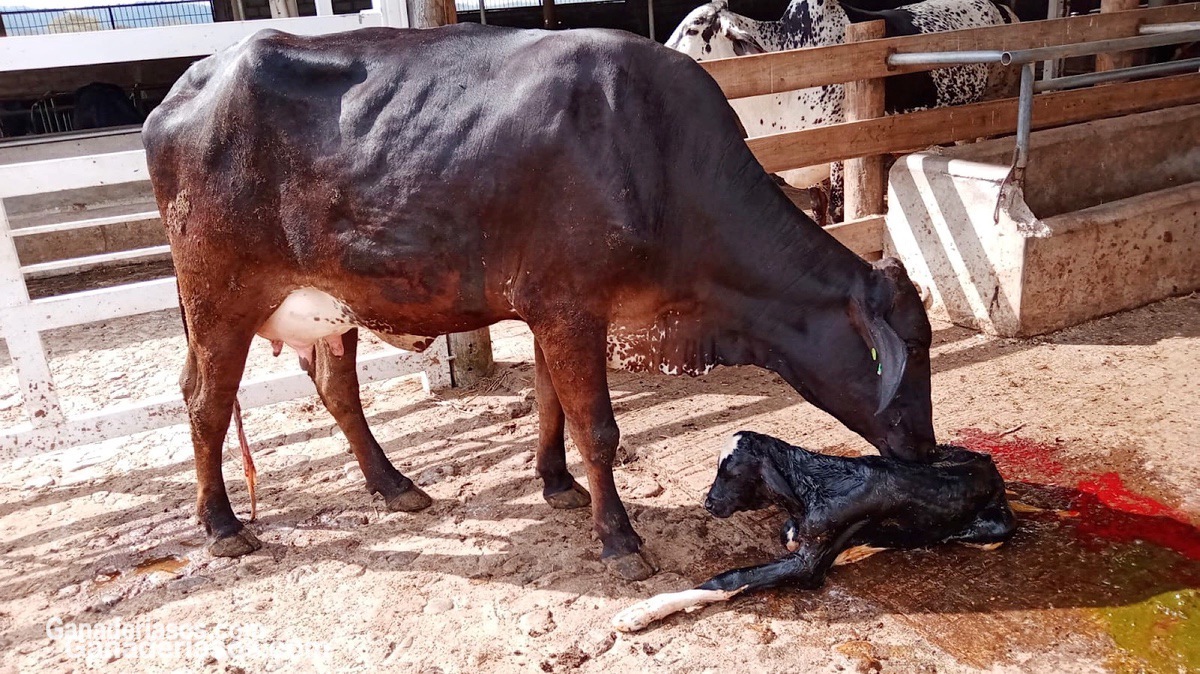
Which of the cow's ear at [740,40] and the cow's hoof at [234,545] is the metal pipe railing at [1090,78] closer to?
the cow's ear at [740,40]

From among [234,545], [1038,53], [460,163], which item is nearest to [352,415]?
[234,545]

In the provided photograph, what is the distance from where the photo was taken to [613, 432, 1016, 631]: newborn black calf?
315 centimetres

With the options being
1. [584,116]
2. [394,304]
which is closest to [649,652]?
[394,304]

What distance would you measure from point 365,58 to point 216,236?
2.88ft

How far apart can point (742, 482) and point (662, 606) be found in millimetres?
579

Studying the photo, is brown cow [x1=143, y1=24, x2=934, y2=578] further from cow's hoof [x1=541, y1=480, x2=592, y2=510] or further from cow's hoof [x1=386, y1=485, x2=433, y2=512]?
cow's hoof [x1=386, y1=485, x2=433, y2=512]

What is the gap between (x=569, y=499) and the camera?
3.99 m

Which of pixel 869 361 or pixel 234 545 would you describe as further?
pixel 234 545

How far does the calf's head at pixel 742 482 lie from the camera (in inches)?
134

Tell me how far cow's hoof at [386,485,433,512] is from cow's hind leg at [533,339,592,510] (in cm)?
52

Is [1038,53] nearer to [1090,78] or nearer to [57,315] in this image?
[1090,78]

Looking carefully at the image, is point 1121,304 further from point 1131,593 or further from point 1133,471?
point 1131,593

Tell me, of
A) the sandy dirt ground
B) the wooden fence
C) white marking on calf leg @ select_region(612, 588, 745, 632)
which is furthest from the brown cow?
the wooden fence

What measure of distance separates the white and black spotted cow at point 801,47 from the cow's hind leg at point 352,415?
3623mm
